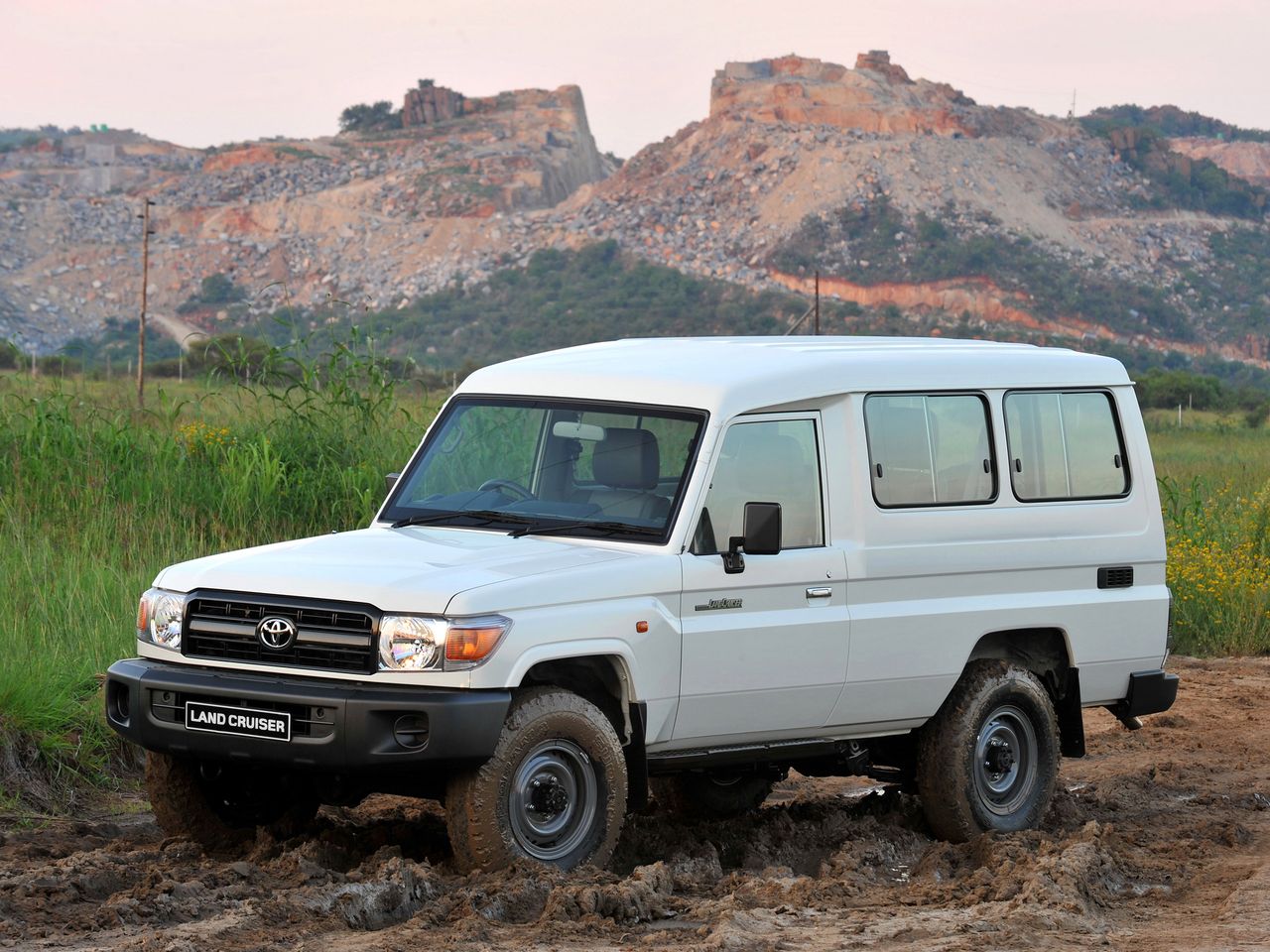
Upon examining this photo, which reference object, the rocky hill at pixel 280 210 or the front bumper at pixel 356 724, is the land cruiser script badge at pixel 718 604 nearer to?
the front bumper at pixel 356 724

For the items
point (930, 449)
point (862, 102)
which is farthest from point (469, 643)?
point (862, 102)

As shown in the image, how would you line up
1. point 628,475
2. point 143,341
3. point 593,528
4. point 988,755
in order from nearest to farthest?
point 593,528, point 628,475, point 988,755, point 143,341

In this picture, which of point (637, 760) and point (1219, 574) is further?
point (1219, 574)

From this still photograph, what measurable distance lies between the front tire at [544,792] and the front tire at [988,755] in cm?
182

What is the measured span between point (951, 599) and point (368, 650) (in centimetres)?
270

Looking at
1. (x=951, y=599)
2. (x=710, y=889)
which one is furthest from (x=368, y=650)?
(x=951, y=599)

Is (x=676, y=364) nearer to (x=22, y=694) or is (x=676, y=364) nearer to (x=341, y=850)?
(x=341, y=850)

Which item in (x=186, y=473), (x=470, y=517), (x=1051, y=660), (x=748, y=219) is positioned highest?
(x=748, y=219)

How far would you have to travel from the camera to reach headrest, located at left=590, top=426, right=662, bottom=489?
702cm

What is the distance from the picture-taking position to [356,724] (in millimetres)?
5984

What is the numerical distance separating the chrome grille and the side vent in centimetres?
365

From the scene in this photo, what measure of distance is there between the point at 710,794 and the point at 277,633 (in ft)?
9.00

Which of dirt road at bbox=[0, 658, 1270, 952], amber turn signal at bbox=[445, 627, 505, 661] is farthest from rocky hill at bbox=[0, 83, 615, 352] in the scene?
amber turn signal at bbox=[445, 627, 505, 661]

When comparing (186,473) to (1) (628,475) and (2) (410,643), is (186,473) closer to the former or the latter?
(1) (628,475)
